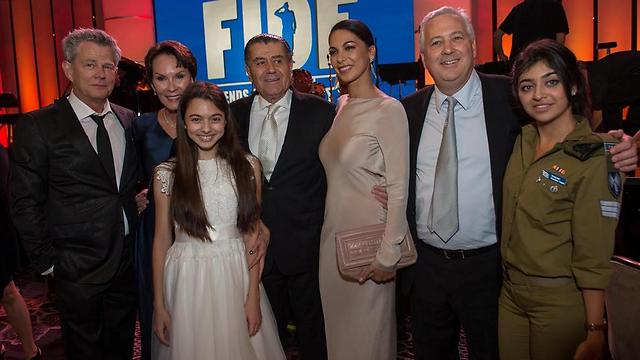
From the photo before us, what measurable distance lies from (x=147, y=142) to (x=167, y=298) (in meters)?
0.80

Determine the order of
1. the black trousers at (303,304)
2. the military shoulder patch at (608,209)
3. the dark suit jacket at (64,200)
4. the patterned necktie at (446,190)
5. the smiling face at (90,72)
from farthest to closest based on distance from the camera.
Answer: the black trousers at (303,304) < the smiling face at (90,72) < the dark suit jacket at (64,200) < the patterned necktie at (446,190) < the military shoulder patch at (608,209)

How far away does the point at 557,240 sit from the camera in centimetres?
171

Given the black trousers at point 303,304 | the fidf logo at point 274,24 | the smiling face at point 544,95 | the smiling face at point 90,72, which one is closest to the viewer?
the smiling face at point 544,95

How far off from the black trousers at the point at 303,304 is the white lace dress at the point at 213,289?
21 centimetres

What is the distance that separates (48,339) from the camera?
370 cm

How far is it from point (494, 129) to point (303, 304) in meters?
1.24

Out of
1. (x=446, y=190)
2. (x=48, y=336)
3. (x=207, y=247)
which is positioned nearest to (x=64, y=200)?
(x=207, y=247)

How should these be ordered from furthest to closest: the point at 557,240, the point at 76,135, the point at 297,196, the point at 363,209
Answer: the point at 297,196, the point at 76,135, the point at 363,209, the point at 557,240

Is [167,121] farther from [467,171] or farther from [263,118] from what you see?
[467,171]

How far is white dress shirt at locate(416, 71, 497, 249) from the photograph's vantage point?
205 centimetres

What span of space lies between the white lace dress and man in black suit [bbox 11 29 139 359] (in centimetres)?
36

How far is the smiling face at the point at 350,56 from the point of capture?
2201 mm

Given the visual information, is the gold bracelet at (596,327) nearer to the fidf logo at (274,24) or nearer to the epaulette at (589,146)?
the epaulette at (589,146)

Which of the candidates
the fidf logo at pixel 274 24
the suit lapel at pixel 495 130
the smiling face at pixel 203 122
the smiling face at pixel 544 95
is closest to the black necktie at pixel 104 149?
the smiling face at pixel 203 122
